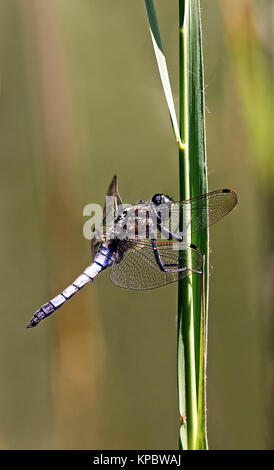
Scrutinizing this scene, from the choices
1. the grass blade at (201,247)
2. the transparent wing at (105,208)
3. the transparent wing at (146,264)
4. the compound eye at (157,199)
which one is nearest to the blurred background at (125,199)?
the transparent wing at (105,208)

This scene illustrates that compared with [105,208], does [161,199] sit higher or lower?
lower

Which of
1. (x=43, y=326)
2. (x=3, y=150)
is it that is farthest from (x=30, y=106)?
(x=43, y=326)

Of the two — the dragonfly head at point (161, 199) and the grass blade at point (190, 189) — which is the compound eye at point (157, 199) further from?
the grass blade at point (190, 189)

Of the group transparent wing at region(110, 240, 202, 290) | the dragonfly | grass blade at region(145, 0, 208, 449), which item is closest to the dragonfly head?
the dragonfly

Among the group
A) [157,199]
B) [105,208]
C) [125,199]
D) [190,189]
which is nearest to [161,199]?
[157,199]

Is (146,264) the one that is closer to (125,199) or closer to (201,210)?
(201,210)

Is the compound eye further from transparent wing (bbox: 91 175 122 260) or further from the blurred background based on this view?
the blurred background

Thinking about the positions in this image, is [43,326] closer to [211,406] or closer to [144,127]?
[211,406]

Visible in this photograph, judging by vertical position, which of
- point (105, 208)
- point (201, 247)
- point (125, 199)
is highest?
point (125, 199)
